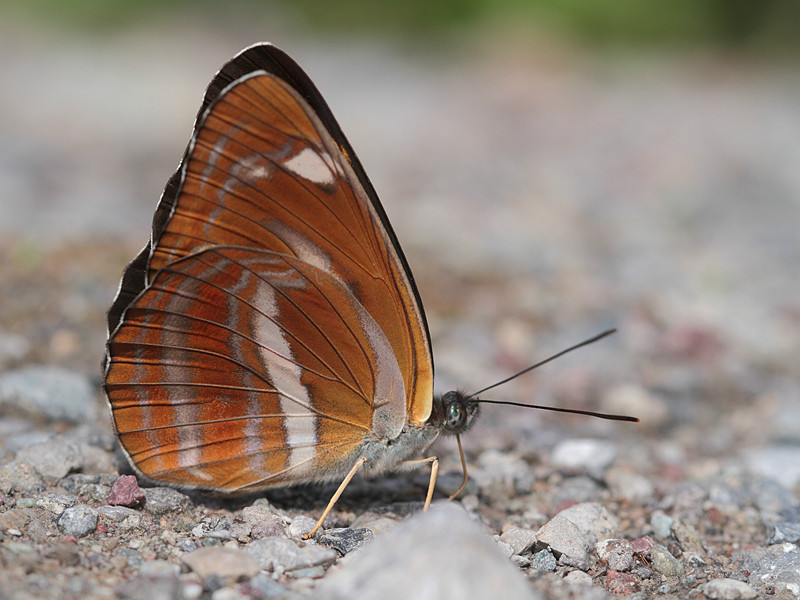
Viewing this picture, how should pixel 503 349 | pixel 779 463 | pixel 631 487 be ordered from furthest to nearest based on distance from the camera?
pixel 503 349 < pixel 779 463 < pixel 631 487

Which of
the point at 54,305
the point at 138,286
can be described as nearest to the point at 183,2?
the point at 54,305

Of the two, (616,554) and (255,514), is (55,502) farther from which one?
(616,554)

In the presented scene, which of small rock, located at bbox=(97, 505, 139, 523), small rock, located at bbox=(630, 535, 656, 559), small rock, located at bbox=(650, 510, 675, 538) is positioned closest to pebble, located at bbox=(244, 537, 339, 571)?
small rock, located at bbox=(97, 505, 139, 523)

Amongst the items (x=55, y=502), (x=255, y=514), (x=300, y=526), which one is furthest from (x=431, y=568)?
(x=55, y=502)

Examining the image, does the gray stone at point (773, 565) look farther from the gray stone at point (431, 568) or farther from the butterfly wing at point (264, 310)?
the butterfly wing at point (264, 310)

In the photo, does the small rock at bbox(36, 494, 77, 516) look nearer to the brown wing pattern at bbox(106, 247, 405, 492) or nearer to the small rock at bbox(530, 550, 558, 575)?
the brown wing pattern at bbox(106, 247, 405, 492)

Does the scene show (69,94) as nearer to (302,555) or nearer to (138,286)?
(138,286)

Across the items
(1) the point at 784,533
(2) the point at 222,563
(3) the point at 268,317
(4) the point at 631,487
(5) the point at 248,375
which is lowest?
(1) the point at 784,533

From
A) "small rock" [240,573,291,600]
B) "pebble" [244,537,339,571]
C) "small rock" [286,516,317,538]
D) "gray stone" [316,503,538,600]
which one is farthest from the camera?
"small rock" [286,516,317,538]
